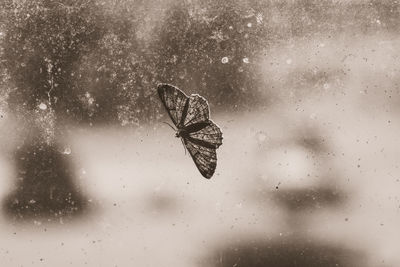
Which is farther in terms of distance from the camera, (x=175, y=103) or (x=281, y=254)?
Result: (x=281, y=254)

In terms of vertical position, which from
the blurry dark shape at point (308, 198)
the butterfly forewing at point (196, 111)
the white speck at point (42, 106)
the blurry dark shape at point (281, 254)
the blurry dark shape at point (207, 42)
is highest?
the blurry dark shape at point (207, 42)

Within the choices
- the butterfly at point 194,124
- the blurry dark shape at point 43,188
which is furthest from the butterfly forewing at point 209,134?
the blurry dark shape at point 43,188

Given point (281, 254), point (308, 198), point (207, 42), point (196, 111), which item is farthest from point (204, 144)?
point (281, 254)

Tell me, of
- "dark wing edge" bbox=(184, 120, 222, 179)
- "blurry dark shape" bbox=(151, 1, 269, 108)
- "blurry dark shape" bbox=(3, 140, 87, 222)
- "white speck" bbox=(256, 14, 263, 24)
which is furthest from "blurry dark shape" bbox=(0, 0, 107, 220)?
"white speck" bbox=(256, 14, 263, 24)

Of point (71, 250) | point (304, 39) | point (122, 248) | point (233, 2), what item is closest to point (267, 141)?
point (304, 39)

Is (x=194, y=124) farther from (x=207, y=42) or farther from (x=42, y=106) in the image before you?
(x=42, y=106)

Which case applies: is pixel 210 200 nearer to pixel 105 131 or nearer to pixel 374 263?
pixel 105 131

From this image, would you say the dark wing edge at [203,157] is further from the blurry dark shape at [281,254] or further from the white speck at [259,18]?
the white speck at [259,18]

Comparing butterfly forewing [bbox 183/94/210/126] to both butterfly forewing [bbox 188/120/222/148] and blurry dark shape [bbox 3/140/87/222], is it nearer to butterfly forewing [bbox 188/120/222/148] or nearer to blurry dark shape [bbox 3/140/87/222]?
butterfly forewing [bbox 188/120/222/148]
